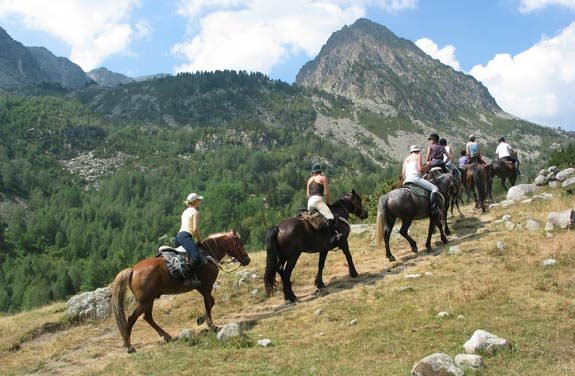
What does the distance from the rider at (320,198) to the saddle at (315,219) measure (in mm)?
118

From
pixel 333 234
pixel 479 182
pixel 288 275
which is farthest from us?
pixel 479 182

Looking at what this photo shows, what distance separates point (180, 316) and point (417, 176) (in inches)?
384

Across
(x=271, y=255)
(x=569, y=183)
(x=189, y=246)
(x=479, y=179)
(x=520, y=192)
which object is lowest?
(x=271, y=255)

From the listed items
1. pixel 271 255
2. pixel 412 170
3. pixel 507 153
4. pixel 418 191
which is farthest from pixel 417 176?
pixel 507 153

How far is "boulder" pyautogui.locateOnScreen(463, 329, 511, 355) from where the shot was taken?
798 centimetres

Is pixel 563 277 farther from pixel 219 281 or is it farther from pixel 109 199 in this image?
pixel 109 199

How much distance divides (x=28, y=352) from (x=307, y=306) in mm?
8999

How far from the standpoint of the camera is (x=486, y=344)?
8016 millimetres

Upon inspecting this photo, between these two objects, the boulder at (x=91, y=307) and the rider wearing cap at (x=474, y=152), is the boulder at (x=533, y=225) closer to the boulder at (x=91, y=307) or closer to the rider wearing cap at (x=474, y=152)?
the rider wearing cap at (x=474, y=152)

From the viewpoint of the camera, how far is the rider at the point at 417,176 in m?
16.4

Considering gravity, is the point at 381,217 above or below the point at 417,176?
below

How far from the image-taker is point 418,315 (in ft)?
34.0

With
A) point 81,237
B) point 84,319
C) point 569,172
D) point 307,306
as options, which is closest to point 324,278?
point 307,306

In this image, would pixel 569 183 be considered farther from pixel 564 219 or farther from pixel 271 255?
pixel 271 255
